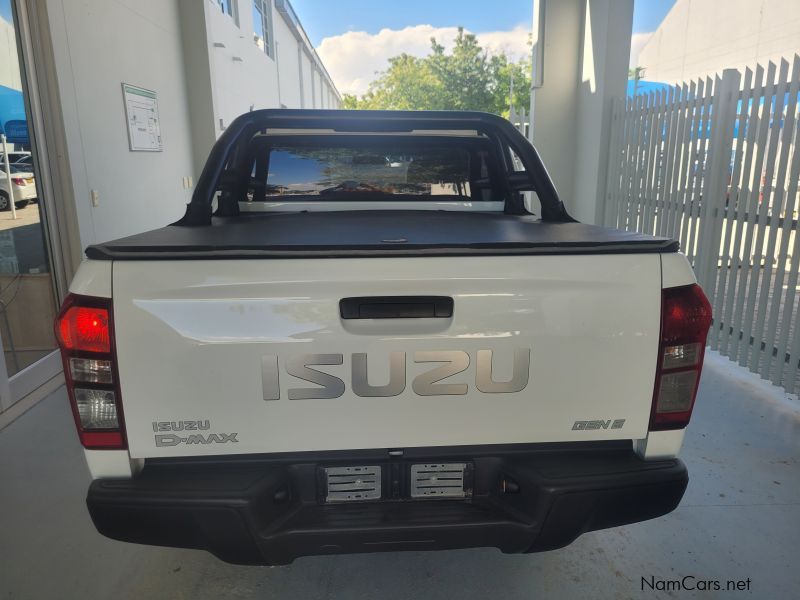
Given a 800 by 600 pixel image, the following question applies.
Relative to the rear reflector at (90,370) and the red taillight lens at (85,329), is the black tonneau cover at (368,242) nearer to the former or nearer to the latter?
the red taillight lens at (85,329)

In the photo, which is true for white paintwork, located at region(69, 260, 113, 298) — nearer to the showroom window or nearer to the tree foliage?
the showroom window

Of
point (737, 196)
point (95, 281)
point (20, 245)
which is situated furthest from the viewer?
point (737, 196)

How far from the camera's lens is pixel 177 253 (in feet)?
4.82

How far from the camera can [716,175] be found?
4.70 m

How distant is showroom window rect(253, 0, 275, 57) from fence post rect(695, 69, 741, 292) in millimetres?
10739

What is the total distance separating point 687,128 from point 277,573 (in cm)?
522

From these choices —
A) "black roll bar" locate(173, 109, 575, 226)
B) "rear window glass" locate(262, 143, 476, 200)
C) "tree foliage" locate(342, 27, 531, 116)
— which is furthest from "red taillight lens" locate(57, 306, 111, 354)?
Result: "tree foliage" locate(342, 27, 531, 116)

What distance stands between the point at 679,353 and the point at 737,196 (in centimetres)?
363

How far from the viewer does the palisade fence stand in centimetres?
388

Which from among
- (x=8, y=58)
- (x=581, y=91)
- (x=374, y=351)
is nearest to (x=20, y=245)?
(x=8, y=58)

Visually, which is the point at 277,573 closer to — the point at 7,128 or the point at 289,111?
the point at 289,111

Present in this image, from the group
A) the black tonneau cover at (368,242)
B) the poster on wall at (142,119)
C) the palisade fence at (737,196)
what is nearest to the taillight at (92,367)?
the black tonneau cover at (368,242)

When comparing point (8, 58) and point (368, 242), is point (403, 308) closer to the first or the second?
point (368, 242)

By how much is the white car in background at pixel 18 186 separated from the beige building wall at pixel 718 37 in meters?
25.7
